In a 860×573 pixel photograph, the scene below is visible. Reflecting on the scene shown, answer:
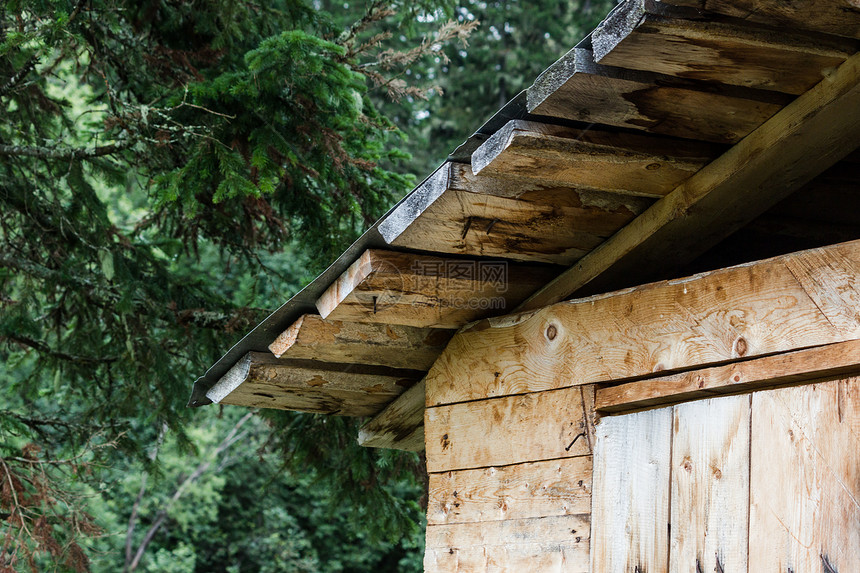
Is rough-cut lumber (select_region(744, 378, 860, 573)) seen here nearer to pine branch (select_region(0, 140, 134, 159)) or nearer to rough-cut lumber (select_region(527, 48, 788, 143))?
rough-cut lumber (select_region(527, 48, 788, 143))

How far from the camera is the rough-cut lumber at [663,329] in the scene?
→ 224cm

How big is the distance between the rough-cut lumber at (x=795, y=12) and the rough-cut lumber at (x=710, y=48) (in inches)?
1.1

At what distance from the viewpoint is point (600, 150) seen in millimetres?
2330

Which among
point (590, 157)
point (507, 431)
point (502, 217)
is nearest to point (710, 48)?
point (590, 157)

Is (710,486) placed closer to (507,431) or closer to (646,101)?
(507,431)

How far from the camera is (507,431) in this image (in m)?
3.02

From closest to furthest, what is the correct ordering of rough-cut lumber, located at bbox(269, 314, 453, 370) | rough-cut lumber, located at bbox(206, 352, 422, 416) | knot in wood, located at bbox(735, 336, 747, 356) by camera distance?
knot in wood, located at bbox(735, 336, 747, 356) < rough-cut lumber, located at bbox(269, 314, 453, 370) < rough-cut lumber, located at bbox(206, 352, 422, 416)

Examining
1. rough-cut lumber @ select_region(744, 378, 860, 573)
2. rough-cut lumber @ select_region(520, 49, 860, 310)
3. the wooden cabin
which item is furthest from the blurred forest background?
rough-cut lumber @ select_region(744, 378, 860, 573)

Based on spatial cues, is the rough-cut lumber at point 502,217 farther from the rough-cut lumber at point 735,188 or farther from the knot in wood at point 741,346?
the knot in wood at point 741,346

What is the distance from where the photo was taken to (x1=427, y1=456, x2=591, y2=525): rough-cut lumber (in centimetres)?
274

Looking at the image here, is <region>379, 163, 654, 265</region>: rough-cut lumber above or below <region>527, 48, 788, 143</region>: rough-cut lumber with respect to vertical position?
below

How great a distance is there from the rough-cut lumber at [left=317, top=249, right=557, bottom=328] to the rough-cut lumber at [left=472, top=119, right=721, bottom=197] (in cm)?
57

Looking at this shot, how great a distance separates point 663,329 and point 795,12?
3.30ft

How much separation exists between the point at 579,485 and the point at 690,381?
50cm
